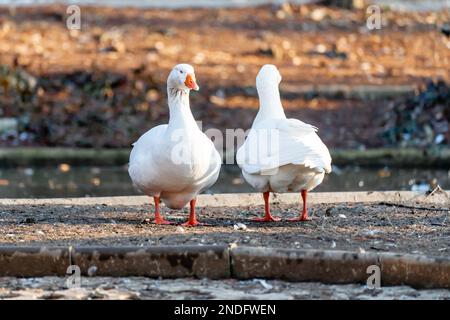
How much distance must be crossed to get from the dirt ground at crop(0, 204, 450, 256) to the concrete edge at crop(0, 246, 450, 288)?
345 mm

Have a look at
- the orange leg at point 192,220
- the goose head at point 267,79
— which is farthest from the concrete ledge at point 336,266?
the goose head at point 267,79

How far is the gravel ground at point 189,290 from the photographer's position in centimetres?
750

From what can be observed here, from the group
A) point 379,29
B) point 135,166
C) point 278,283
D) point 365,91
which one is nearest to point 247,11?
point 379,29

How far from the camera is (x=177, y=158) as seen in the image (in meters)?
9.14

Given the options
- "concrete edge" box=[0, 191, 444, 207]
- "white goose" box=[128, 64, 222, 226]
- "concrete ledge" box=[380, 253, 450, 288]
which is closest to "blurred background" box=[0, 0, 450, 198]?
"concrete edge" box=[0, 191, 444, 207]

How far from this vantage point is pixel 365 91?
1777 centimetres

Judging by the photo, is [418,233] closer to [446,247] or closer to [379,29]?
[446,247]

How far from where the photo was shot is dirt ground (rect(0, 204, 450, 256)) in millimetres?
8477

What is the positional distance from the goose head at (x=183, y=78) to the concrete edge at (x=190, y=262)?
1999 mm

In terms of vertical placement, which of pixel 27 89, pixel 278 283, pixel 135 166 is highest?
pixel 27 89

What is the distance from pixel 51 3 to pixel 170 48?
4.77 m

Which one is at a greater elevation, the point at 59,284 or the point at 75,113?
the point at 75,113

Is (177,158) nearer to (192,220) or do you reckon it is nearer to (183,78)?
(192,220)

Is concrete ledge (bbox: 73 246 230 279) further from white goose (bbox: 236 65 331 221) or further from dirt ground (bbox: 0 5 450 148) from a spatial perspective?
dirt ground (bbox: 0 5 450 148)
